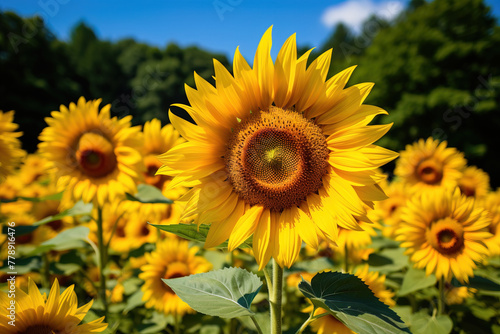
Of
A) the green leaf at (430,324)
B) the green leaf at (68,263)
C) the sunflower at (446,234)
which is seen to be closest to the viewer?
the green leaf at (430,324)

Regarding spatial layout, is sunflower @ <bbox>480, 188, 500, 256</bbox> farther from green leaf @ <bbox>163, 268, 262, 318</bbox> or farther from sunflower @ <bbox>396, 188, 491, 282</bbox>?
green leaf @ <bbox>163, 268, 262, 318</bbox>

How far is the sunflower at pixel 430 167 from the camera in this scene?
4.40m

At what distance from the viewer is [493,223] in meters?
3.42

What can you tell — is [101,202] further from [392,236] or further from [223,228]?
[392,236]

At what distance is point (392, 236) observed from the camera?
3670 mm

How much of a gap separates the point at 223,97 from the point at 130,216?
114 inches

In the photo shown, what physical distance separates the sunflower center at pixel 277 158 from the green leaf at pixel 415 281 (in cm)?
158

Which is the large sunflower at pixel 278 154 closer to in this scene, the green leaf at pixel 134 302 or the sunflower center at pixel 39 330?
the sunflower center at pixel 39 330

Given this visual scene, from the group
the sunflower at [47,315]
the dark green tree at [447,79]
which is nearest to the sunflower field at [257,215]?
the sunflower at [47,315]

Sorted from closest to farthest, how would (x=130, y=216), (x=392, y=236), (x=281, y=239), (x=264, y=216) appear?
(x=281, y=239)
(x=264, y=216)
(x=392, y=236)
(x=130, y=216)

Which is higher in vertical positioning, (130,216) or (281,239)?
(130,216)

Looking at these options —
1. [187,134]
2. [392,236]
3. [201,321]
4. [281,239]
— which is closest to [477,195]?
[392,236]

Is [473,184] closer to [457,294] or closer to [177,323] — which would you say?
[457,294]

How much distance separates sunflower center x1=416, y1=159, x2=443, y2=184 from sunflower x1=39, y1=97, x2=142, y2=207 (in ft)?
12.0
